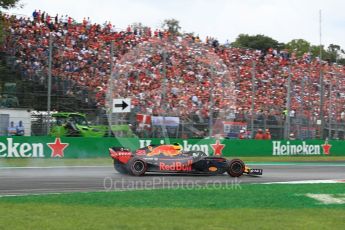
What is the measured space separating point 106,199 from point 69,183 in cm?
369

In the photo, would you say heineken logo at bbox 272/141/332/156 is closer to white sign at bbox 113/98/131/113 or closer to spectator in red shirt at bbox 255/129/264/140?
spectator in red shirt at bbox 255/129/264/140

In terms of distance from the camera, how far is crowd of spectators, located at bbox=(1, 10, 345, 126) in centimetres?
1422

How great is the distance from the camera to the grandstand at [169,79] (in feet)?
47.5

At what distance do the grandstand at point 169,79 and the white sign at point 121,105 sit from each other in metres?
0.18

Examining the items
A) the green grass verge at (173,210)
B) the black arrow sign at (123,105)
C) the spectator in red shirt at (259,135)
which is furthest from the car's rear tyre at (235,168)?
the spectator in red shirt at (259,135)

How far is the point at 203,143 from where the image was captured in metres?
24.9

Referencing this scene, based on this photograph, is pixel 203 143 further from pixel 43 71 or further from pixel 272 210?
pixel 272 210

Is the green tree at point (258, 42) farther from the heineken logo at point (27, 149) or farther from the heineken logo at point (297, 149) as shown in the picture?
the heineken logo at point (27, 149)

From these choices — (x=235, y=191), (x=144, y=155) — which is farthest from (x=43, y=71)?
(x=235, y=191)

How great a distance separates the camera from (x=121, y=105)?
45.3 feet

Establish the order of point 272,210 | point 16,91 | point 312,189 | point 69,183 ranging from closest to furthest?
point 272,210 < point 312,189 < point 69,183 < point 16,91

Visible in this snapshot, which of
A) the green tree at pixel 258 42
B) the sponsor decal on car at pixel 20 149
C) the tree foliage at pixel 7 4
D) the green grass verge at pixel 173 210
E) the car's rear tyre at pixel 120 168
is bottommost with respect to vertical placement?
the green grass verge at pixel 173 210

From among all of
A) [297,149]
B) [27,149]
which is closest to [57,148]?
[27,149]

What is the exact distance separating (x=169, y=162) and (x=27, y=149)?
332 inches
